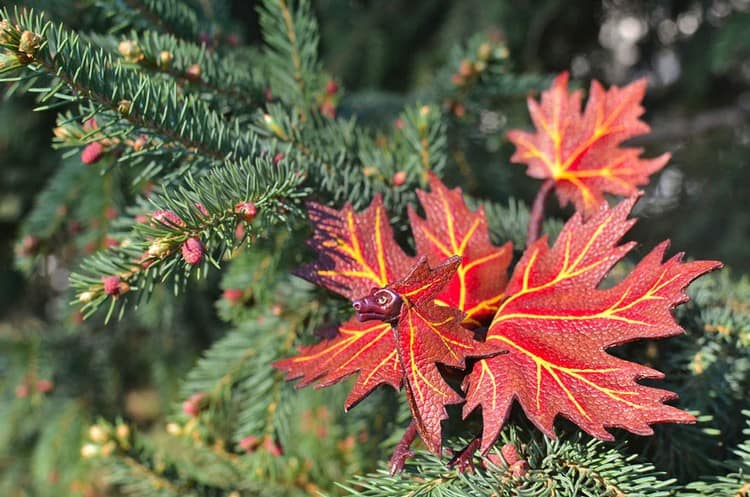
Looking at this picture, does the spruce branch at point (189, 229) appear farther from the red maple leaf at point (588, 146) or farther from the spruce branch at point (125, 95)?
the red maple leaf at point (588, 146)

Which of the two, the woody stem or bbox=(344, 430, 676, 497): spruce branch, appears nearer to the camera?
bbox=(344, 430, 676, 497): spruce branch

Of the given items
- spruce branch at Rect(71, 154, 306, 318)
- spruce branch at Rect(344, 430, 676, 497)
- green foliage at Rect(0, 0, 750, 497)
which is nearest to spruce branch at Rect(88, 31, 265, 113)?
Answer: green foliage at Rect(0, 0, 750, 497)

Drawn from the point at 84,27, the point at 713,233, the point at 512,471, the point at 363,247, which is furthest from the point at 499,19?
the point at 512,471

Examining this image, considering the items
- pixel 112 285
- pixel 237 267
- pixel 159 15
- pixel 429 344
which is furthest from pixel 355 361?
pixel 159 15

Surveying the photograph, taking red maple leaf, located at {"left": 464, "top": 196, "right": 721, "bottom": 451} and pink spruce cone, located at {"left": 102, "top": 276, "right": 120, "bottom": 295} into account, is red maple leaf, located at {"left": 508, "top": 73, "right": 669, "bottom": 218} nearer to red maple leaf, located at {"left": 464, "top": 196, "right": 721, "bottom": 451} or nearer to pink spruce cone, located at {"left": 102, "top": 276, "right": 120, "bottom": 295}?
red maple leaf, located at {"left": 464, "top": 196, "right": 721, "bottom": 451}

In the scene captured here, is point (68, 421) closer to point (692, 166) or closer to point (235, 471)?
point (235, 471)

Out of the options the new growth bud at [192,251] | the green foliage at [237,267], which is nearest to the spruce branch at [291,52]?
the green foliage at [237,267]
